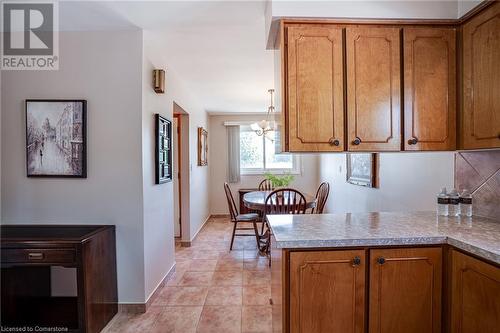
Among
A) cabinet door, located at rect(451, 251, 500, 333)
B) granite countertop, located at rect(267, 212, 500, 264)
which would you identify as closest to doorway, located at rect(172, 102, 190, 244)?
granite countertop, located at rect(267, 212, 500, 264)

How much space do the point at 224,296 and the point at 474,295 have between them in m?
1.93

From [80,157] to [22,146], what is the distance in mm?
480

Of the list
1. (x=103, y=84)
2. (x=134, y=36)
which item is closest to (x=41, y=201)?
(x=103, y=84)

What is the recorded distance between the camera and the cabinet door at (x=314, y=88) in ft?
5.39

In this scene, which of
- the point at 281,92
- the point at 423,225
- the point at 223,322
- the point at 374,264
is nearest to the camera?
the point at 374,264

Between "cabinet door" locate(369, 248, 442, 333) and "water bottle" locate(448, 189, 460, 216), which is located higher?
"water bottle" locate(448, 189, 460, 216)

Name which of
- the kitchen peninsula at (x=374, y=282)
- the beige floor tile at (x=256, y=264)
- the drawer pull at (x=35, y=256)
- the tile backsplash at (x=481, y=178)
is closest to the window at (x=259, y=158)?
the beige floor tile at (x=256, y=264)

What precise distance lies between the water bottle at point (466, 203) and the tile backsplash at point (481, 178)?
58 millimetres

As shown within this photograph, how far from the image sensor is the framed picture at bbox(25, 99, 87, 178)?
7.22ft

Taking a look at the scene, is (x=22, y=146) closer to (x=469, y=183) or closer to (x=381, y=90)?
(x=381, y=90)

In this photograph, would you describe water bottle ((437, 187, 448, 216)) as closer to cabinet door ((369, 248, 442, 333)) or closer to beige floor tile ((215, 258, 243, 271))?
cabinet door ((369, 248, 442, 333))

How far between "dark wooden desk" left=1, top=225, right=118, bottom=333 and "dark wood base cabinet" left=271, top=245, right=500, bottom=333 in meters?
1.39

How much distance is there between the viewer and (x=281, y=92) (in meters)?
1.67

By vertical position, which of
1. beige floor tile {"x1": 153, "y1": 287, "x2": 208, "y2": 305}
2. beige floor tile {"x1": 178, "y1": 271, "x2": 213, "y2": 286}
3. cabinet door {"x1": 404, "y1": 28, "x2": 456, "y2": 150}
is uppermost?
cabinet door {"x1": 404, "y1": 28, "x2": 456, "y2": 150}
